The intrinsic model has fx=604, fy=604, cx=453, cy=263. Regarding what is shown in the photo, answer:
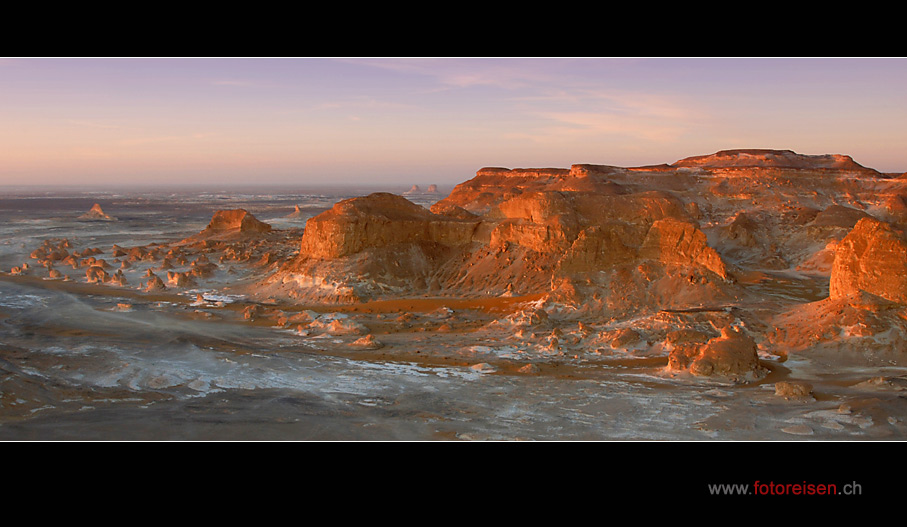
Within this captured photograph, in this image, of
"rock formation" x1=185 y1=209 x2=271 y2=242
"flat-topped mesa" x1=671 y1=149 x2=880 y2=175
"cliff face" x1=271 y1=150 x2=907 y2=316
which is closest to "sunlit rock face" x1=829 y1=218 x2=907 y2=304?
"cliff face" x1=271 y1=150 x2=907 y2=316

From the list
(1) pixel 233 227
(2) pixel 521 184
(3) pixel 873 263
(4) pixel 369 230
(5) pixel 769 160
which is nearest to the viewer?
(3) pixel 873 263

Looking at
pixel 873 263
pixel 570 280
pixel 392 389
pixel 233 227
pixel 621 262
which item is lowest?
pixel 392 389

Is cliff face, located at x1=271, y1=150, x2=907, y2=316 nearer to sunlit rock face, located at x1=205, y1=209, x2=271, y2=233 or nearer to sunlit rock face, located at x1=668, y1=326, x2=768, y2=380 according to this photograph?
sunlit rock face, located at x1=668, y1=326, x2=768, y2=380

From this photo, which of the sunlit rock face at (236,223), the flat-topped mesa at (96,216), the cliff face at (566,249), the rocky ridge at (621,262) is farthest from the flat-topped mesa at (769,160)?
the flat-topped mesa at (96,216)

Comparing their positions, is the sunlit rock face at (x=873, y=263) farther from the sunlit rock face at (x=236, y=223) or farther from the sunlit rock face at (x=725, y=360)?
the sunlit rock face at (x=236, y=223)

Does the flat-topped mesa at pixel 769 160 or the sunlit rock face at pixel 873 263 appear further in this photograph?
the flat-topped mesa at pixel 769 160

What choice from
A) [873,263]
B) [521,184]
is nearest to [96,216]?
[521,184]

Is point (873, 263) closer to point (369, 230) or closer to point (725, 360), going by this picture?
point (725, 360)

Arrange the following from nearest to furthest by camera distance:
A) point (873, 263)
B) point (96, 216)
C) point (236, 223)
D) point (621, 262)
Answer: point (873, 263) → point (621, 262) → point (236, 223) → point (96, 216)
